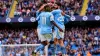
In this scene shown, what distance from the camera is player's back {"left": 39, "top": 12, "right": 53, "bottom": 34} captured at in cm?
1243

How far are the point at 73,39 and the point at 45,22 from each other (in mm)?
11714

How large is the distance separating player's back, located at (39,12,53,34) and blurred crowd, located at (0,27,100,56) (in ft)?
25.4

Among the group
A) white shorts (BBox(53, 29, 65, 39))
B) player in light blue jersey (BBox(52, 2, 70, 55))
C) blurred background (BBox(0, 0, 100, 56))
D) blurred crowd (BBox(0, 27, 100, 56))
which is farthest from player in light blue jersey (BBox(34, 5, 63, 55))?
blurred background (BBox(0, 0, 100, 56))

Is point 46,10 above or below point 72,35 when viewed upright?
above

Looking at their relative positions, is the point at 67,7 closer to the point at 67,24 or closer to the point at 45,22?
the point at 67,24

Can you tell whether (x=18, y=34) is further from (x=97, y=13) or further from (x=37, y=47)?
(x=37, y=47)

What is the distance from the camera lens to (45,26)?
12562 mm

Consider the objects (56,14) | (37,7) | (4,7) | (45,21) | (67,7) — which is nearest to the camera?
(45,21)

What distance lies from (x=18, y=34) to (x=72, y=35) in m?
3.80

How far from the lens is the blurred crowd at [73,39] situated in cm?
2200

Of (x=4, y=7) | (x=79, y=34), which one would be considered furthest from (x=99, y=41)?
(x=4, y=7)

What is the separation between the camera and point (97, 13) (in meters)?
26.0

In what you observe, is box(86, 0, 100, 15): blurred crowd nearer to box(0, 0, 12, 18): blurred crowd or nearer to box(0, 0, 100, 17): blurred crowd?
box(0, 0, 100, 17): blurred crowd

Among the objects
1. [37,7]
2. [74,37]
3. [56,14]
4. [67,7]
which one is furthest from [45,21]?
[37,7]
